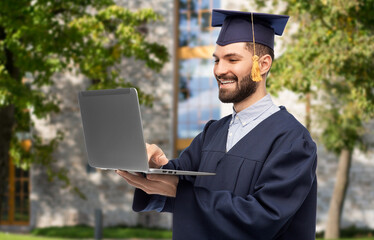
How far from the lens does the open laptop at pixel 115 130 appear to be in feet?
7.32

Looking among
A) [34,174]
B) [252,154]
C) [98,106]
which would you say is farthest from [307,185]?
[34,174]

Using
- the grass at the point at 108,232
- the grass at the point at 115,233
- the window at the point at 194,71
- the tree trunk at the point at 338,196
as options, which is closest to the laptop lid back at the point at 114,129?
the tree trunk at the point at 338,196

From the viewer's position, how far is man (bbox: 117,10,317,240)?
2.27m

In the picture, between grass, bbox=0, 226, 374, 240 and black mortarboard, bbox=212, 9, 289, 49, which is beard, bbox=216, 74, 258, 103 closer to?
black mortarboard, bbox=212, 9, 289, 49

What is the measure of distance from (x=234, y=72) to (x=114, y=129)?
2.01 ft

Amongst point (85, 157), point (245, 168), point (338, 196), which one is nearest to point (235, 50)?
point (245, 168)

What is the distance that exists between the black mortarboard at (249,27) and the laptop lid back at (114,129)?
62cm

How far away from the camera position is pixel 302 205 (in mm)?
2408

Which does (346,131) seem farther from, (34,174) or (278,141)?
(278,141)

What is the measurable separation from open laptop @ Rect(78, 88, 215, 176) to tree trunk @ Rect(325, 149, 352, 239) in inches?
556

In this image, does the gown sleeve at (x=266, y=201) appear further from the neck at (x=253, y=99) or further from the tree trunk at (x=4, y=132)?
the tree trunk at (x=4, y=132)

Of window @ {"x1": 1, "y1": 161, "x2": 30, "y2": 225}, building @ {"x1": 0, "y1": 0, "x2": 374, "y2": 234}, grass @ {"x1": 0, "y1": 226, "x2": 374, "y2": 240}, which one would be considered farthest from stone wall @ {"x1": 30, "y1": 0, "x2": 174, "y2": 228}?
window @ {"x1": 1, "y1": 161, "x2": 30, "y2": 225}

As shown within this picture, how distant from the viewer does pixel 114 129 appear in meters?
2.38

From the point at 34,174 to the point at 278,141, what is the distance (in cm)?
1928
